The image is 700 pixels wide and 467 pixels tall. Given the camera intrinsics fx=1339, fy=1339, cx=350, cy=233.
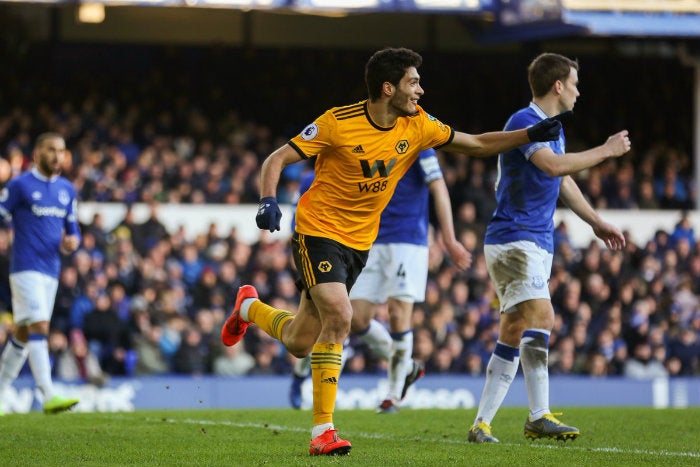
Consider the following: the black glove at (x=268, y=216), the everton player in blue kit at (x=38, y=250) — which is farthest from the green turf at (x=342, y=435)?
the black glove at (x=268, y=216)

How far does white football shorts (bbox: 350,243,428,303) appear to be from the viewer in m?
12.1

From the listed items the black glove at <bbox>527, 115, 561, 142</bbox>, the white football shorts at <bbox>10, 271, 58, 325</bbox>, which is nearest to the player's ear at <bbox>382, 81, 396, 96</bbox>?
the black glove at <bbox>527, 115, 561, 142</bbox>

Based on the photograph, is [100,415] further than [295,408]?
No

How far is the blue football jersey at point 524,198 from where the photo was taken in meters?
9.15

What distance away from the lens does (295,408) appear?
43.9ft

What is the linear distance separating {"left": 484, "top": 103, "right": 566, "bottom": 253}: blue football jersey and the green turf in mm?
1411

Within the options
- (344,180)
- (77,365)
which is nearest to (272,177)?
(344,180)

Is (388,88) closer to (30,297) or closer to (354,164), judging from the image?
(354,164)

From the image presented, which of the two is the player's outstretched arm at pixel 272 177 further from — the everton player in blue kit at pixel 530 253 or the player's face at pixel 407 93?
the everton player in blue kit at pixel 530 253

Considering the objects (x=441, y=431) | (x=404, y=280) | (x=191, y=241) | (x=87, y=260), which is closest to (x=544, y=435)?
(x=441, y=431)

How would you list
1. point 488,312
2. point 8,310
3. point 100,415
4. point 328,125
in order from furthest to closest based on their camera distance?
point 488,312 < point 8,310 < point 100,415 < point 328,125

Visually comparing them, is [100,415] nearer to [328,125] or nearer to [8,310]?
[328,125]

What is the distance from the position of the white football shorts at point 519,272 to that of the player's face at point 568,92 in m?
1.03

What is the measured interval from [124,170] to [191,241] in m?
2.24
